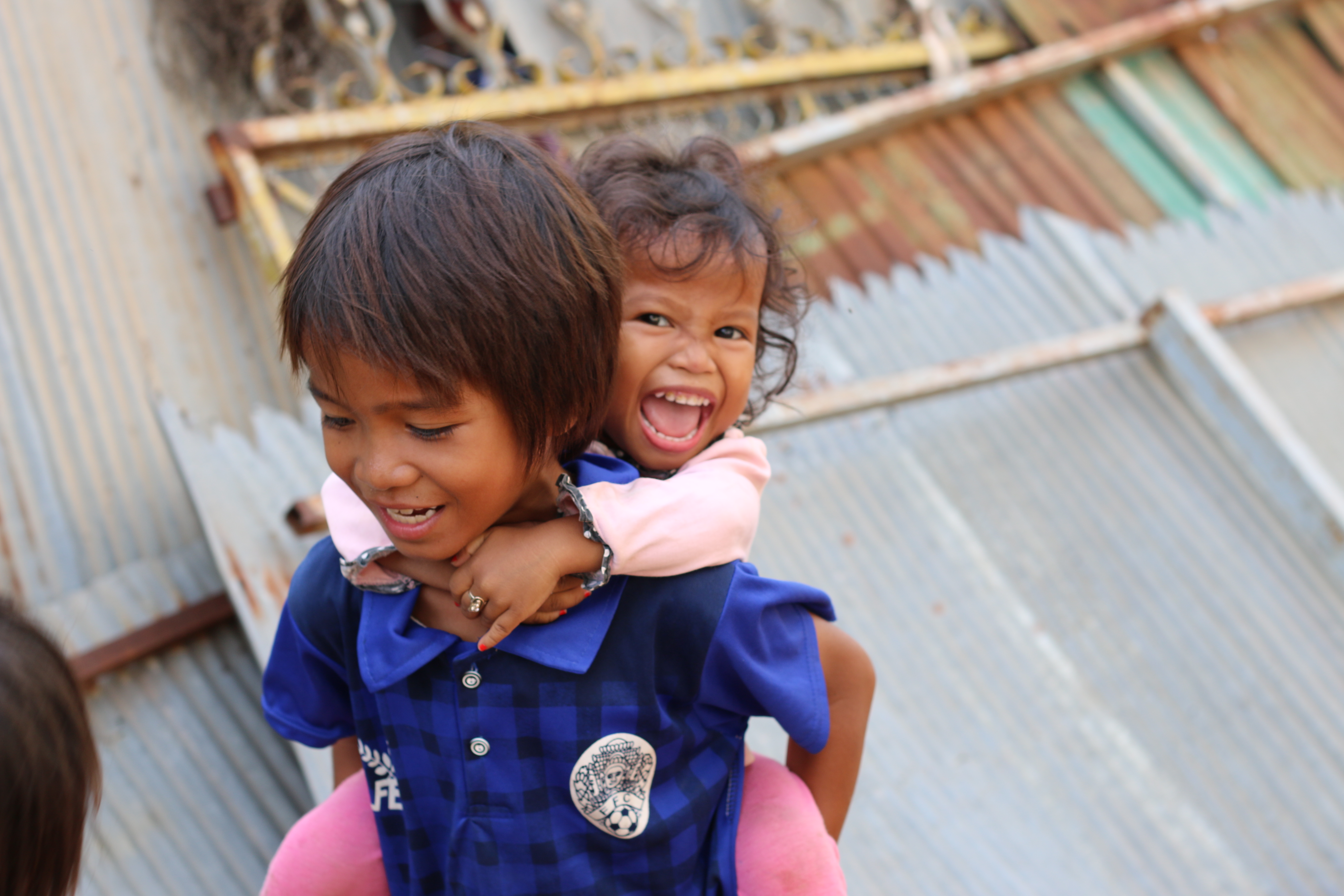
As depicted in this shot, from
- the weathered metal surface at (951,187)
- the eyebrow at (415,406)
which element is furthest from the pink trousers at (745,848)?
the weathered metal surface at (951,187)

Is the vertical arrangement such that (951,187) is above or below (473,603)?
above

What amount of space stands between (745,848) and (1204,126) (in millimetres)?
3868

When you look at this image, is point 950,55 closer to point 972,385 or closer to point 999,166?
point 999,166

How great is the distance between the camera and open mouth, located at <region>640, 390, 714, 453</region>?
1203 millimetres

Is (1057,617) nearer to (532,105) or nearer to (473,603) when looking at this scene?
(473,603)

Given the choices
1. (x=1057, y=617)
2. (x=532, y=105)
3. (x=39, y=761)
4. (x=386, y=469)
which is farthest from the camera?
(x=532, y=105)

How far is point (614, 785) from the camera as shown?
1059mm

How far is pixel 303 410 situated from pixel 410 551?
1580 millimetres

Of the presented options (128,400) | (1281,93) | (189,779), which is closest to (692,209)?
(189,779)

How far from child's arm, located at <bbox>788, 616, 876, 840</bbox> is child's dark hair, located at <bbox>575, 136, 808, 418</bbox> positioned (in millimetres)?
417

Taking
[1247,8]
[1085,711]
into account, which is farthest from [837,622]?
[1247,8]

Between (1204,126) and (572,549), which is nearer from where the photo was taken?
(572,549)

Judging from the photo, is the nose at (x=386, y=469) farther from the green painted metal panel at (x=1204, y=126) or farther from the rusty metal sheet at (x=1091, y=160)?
the green painted metal panel at (x=1204, y=126)

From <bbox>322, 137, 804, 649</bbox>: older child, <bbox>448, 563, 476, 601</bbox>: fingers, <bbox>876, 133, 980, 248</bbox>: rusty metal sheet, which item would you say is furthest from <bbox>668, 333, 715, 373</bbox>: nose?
<bbox>876, 133, 980, 248</bbox>: rusty metal sheet
